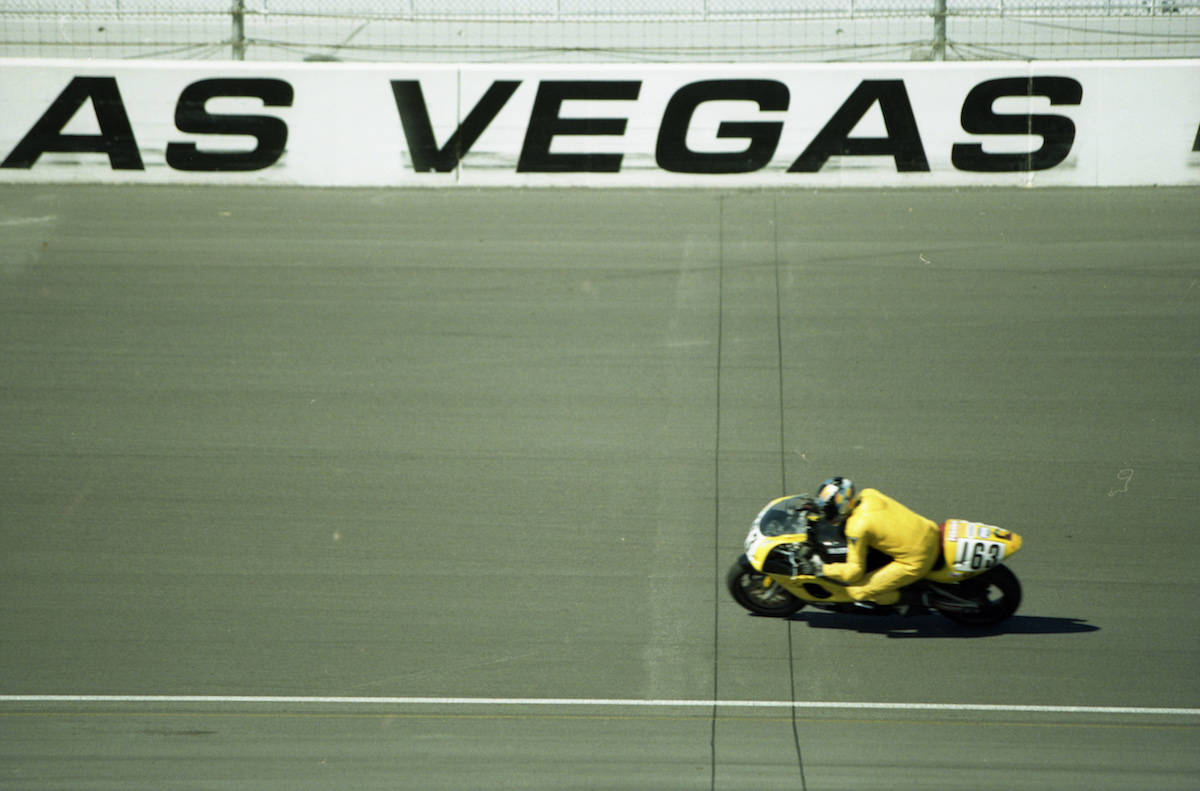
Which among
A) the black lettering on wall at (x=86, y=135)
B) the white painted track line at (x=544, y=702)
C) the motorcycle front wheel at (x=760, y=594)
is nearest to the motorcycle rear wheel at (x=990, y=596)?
the white painted track line at (x=544, y=702)

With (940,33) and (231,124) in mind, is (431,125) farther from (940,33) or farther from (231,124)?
(940,33)

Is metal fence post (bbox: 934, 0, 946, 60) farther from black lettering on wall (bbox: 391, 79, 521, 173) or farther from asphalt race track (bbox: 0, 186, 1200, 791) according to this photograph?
black lettering on wall (bbox: 391, 79, 521, 173)

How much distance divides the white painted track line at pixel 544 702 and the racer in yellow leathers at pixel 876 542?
30.8 inches

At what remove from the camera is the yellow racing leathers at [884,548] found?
6879 millimetres

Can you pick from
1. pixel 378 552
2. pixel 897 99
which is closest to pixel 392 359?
pixel 378 552

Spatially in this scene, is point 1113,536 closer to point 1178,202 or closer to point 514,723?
point 514,723

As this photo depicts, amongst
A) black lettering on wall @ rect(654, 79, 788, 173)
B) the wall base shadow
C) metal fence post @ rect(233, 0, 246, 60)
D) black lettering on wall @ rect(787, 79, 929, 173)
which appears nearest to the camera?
the wall base shadow

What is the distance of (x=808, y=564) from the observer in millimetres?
7078

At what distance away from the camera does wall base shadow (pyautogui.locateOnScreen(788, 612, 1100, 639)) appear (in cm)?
719

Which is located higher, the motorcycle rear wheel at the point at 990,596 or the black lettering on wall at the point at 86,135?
the black lettering on wall at the point at 86,135

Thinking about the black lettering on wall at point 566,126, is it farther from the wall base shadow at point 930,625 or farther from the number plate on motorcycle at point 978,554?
the number plate on motorcycle at point 978,554

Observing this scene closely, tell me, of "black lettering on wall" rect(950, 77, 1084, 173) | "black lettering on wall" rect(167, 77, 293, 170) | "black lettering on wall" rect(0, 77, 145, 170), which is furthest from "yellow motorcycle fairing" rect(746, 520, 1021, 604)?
"black lettering on wall" rect(0, 77, 145, 170)

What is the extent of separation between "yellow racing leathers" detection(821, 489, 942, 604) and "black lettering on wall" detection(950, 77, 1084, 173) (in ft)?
24.1

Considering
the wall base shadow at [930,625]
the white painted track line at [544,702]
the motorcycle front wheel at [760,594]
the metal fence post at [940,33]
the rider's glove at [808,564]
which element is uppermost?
the metal fence post at [940,33]
